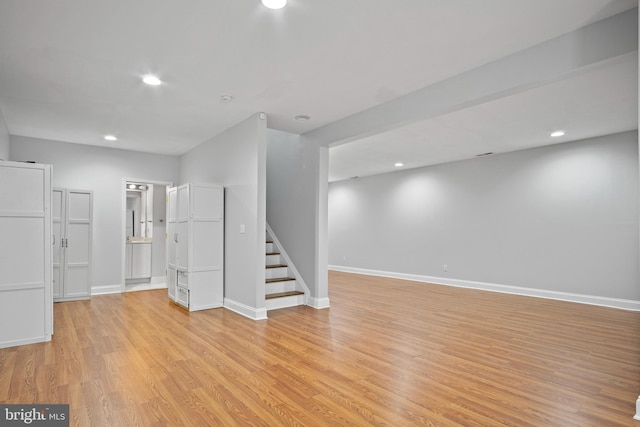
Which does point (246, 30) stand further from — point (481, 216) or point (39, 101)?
point (481, 216)

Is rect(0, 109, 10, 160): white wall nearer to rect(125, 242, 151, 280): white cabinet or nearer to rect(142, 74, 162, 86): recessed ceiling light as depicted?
rect(142, 74, 162, 86): recessed ceiling light

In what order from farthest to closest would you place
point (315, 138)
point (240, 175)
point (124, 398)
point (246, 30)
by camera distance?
point (315, 138) → point (240, 175) → point (246, 30) → point (124, 398)

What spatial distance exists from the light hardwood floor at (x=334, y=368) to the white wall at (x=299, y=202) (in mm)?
620

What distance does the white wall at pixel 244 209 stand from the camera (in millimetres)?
4633

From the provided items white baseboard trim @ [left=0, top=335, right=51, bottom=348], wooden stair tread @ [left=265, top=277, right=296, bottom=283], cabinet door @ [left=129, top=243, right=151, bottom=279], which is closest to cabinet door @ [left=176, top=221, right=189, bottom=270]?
wooden stair tread @ [left=265, top=277, right=296, bottom=283]

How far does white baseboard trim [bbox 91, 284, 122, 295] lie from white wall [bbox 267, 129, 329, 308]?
2.98 metres

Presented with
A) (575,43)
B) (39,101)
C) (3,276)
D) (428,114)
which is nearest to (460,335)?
(428,114)

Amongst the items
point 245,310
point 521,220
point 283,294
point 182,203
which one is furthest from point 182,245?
point 521,220

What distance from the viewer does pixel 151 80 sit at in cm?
364

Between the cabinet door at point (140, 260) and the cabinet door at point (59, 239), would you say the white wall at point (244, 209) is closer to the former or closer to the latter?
the cabinet door at point (59, 239)

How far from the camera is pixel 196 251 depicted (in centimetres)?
511

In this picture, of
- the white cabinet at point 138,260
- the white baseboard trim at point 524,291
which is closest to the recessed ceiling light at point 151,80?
the white cabinet at point 138,260

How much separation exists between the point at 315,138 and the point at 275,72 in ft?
6.49

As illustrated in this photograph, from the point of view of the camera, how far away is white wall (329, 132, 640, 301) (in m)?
5.51
